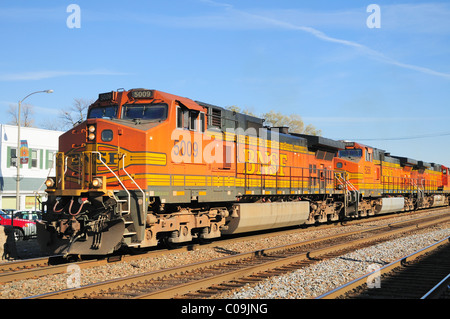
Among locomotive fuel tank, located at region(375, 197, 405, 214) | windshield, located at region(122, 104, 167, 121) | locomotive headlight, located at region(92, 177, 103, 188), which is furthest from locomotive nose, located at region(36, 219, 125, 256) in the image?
locomotive fuel tank, located at region(375, 197, 405, 214)

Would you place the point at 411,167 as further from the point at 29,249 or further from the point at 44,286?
the point at 44,286

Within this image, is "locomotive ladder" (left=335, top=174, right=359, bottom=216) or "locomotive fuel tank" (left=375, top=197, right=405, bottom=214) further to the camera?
"locomotive fuel tank" (left=375, top=197, right=405, bottom=214)

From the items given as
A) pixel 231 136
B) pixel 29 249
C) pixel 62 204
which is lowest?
pixel 29 249

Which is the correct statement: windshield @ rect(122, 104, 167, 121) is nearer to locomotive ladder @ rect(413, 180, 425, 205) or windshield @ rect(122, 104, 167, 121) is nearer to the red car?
the red car

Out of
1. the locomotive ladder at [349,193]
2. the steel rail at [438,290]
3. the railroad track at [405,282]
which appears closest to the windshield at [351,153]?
the locomotive ladder at [349,193]

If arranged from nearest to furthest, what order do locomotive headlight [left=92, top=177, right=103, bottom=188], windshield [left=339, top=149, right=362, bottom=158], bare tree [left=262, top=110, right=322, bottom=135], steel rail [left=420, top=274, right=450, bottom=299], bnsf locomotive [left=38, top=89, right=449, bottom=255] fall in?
steel rail [left=420, top=274, right=450, bottom=299], locomotive headlight [left=92, top=177, right=103, bottom=188], bnsf locomotive [left=38, top=89, right=449, bottom=255], windshield [left=339, top=149, right=362, bottom=158], bare tree [left=262, top=110, right=322, bottom=135]

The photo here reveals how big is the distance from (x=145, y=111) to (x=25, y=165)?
976 inches

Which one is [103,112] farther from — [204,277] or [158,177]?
[204,277]

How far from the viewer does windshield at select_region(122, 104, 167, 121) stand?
11.2 metres

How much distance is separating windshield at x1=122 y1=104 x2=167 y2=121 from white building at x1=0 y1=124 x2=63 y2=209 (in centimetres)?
2191

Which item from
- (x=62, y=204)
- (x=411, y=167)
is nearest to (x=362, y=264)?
(x=62, y=204)

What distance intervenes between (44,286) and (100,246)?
5.72 feet
